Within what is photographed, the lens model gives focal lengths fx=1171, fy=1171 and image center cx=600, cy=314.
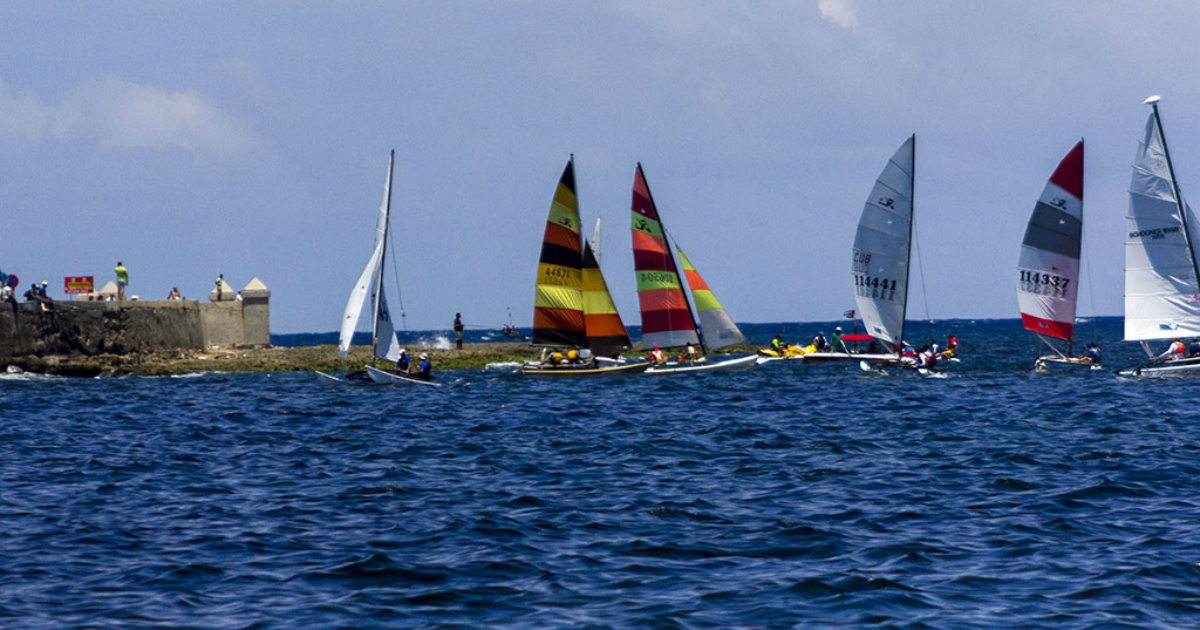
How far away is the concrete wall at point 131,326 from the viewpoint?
190ft

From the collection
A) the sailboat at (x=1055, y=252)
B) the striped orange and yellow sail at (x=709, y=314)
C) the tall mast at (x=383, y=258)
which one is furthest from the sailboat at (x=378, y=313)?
the sailboat at (x=1055, y=252)

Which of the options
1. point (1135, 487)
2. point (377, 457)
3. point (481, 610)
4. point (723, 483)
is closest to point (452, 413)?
point (377, 457)

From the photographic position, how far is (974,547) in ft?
53.1

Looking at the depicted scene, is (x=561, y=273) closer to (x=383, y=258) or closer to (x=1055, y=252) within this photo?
(x=383, y=258)

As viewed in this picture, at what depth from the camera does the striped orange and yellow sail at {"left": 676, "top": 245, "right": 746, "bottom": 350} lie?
5469 centimetres

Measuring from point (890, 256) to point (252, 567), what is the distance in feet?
143

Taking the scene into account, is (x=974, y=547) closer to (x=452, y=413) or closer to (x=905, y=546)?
(x=905, y=546)

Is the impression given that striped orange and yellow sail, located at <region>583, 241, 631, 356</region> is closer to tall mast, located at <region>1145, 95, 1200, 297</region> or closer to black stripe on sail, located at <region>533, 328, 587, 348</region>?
black stripe on sail, located at <region>533, 328, 587, 348</region>

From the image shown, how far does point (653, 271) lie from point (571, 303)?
4.10 metres

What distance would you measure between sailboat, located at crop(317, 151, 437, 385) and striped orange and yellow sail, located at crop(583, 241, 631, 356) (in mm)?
8310

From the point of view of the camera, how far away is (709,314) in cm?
5481

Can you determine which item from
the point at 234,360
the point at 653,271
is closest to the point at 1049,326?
the point at 653,271

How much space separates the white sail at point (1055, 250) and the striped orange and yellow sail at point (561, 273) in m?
19.8

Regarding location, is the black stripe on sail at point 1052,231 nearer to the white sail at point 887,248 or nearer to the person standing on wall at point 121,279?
the white sail at point 887,248
